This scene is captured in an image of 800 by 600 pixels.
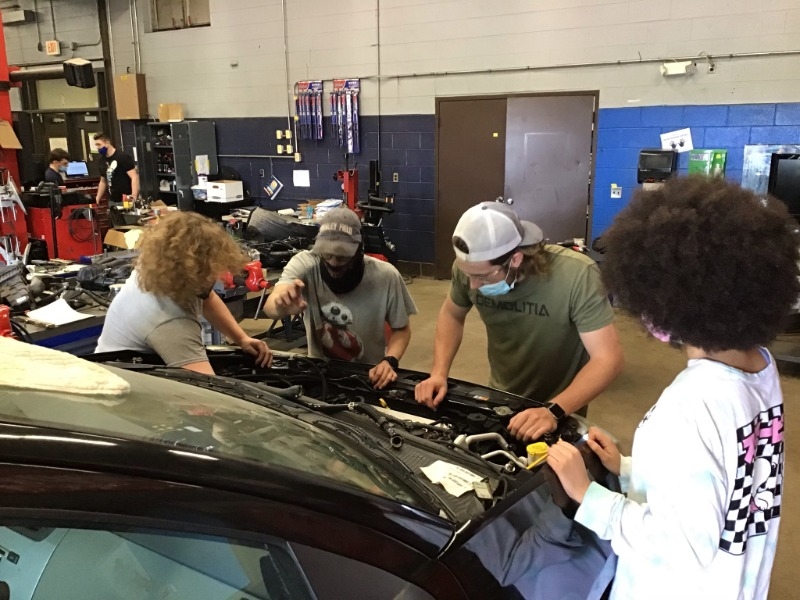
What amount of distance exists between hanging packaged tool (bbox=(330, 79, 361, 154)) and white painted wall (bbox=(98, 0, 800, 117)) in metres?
0.14

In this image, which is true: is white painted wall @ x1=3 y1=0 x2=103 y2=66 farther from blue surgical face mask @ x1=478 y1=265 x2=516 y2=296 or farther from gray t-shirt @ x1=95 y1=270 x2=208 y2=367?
blue surgical face mask @ x1=478 y1=265 x2=516 y2=296

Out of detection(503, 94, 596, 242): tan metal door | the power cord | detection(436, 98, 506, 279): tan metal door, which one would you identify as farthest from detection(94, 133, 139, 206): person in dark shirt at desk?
the power cord

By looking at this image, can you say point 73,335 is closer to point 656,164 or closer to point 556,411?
point 556,411

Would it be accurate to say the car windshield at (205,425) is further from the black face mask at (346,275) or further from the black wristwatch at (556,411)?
the black face mask at (346,275)

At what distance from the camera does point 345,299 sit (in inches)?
104

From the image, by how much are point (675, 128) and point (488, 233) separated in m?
5.22

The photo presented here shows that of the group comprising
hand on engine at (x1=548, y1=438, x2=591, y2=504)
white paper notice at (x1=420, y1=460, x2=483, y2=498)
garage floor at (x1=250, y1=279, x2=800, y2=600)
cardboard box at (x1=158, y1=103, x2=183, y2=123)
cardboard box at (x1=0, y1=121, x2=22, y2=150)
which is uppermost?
cardboard box at (x1=158, y1=103, x2=183, y2=123)

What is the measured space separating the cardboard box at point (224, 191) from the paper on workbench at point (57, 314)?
225 inches

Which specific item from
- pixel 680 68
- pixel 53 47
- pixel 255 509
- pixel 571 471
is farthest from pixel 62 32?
pixel 255 509

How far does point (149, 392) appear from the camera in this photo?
1.11 meters

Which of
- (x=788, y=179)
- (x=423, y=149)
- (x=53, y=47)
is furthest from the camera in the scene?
(x=53, y=47)

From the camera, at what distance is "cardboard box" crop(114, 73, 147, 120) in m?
9.76

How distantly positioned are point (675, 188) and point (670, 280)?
0.61 feet

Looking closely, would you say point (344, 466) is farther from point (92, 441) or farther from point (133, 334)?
point (133, 334)
